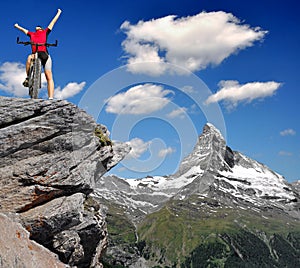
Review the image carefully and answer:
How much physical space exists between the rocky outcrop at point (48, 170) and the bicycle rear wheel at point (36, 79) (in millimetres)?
1520

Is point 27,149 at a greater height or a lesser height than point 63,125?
lesser

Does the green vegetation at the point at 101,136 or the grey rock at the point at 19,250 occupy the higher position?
the green vegetation at the point at 101,136

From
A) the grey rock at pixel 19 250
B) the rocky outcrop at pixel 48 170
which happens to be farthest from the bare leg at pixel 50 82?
the grey rock at pixel 19 250

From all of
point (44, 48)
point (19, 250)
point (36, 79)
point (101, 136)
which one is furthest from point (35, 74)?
point (19, 250)

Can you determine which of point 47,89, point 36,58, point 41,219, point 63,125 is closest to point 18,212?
point 41,219

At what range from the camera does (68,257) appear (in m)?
28.8

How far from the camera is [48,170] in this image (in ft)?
91.5

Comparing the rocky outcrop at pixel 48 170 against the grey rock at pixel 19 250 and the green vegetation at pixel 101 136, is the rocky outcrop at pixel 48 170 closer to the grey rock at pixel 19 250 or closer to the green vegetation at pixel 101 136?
the grey rock at pixel 19 250

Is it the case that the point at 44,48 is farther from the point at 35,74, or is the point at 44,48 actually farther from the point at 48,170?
Result: the point at 48,170

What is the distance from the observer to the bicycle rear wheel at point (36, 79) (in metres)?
29.4

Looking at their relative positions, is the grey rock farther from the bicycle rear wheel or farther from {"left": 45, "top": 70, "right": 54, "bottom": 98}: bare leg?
the bicycle rear wheel

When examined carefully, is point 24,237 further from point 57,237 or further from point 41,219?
point 57,237

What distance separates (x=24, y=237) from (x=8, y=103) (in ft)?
31.3

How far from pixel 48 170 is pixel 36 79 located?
704cm
